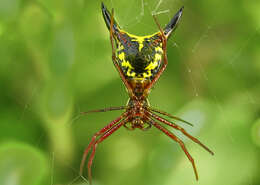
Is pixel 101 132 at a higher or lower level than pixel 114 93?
lower

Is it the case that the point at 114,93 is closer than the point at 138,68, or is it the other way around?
the point at 138,68

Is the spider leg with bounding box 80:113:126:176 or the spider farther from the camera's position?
the spider leg with bounding box 80:113:126:176

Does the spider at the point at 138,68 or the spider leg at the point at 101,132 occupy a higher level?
the spider at the point at 138,68

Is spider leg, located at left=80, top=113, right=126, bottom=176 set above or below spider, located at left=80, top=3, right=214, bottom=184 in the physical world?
below

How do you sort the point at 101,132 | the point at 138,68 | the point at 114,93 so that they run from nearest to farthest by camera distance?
the point at 138,68
the point at 101,132
the point at 114,93

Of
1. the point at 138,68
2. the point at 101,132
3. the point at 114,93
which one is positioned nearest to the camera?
the point at 138,68

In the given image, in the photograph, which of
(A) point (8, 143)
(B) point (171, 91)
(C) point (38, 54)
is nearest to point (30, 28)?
(C) point (38, 54)

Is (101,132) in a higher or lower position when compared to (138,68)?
lower

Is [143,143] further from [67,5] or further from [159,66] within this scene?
[67,5]
